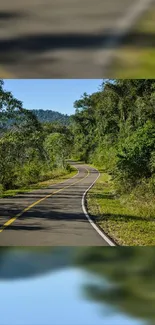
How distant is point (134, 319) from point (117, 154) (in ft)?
14.4

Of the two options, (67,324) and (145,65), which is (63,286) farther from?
(145,65)

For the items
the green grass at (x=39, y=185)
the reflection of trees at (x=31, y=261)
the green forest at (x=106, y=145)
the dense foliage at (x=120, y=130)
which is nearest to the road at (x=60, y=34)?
the reflection of trees at (x=31, y=261)

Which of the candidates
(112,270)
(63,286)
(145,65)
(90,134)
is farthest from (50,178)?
(145,65)

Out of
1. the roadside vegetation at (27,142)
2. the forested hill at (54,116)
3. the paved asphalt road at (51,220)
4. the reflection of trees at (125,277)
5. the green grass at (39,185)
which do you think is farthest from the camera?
the green grass at (39,185)

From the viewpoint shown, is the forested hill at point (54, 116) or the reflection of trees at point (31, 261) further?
the forested hill at point (54, 116)

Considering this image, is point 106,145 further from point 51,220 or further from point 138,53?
point 138,53

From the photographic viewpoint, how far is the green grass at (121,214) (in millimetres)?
4570

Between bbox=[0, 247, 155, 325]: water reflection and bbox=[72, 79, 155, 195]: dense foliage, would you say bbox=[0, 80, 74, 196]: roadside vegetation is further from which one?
bbox=[0, 247, 155, 325]: water reflection

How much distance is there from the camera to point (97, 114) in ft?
20.4

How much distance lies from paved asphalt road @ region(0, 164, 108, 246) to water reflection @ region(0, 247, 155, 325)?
9.0 inches

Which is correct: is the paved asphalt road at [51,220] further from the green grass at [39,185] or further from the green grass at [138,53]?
the green grass at [138,53]

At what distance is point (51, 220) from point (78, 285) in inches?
115

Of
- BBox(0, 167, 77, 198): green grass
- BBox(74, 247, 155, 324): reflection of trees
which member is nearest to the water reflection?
BBox(74, 247, 155, 324): reflection of trees

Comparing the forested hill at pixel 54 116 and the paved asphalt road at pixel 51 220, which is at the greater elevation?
the forested hill at pixel 54 116
